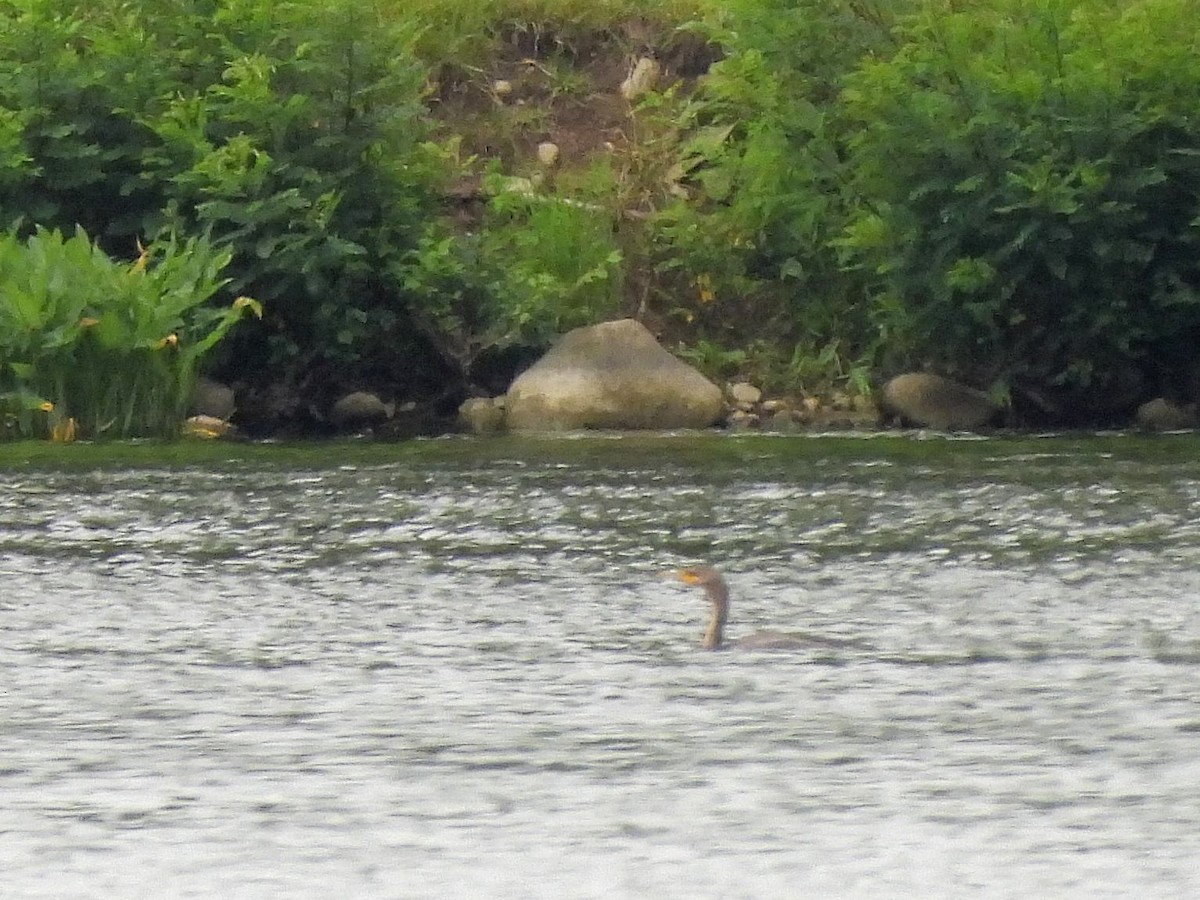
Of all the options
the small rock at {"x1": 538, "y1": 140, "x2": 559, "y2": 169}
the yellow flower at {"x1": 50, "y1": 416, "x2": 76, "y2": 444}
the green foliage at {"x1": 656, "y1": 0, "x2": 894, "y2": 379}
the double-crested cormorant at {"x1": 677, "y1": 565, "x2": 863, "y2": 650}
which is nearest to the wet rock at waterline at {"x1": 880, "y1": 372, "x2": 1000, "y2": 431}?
the green foliage at {"x1": 656, "y1": 0, "x2": 894, "y2": 379}

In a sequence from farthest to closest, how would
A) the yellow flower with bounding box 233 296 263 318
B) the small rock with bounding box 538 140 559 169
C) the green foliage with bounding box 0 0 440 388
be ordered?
the small rock with bounding box 538 140 559 169, the green foliage with bounding box 0 0 440 388, the yellow flower with bounding box 233 296 263 318

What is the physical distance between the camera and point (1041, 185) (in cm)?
2516

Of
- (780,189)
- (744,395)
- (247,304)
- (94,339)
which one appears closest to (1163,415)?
(744,395)

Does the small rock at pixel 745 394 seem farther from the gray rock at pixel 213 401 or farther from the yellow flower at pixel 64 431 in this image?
the yellow flower at pixel 64 431

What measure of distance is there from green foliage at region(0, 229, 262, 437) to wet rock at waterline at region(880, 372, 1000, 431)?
6.57m

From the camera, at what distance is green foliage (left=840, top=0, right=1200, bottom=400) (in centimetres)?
2547

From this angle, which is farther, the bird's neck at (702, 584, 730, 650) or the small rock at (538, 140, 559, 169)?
the small rock at (538, 140, 559, 169)

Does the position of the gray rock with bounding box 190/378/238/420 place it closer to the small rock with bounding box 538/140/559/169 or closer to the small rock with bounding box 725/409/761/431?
the small rock with bounding box 725/409/761/431

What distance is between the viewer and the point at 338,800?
30.4ft

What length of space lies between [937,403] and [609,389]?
325 centimetres

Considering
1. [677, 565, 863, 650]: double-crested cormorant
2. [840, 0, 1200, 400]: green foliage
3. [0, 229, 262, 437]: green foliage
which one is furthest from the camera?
[840, 0, 1200, 400]: green foliage

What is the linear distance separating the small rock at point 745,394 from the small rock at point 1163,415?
13.0 ft

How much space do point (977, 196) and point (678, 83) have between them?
865cm

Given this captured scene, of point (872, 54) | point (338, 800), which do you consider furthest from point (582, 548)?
point (872, 54)
